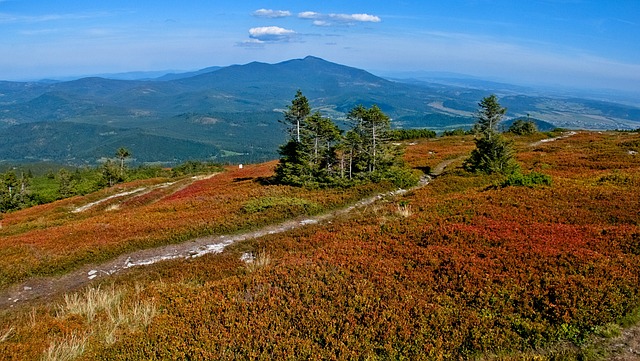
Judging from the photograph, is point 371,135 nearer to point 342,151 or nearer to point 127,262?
point 342,151

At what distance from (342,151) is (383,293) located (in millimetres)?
25571

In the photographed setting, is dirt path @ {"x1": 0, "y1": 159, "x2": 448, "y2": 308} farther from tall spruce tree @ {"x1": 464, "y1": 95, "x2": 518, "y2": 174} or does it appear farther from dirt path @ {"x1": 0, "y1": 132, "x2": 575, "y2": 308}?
tall spruce tree @ {"x1": 464, "y1": 95, "x2": 518, "y2": 174}

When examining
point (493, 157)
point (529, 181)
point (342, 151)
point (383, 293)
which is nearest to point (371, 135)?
point (342, 151)

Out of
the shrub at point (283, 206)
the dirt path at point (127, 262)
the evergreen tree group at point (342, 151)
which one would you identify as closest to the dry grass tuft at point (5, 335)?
the dirt path at point (127, 262)

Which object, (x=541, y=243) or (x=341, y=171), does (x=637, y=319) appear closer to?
(x=541, y=243)

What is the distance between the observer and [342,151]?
35469 mm

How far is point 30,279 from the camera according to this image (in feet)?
57.1

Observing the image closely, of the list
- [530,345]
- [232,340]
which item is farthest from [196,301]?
[530,345]

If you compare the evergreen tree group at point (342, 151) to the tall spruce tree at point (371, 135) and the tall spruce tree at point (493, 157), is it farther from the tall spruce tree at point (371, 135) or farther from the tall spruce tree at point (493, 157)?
the tall spruce tree at point (493, 157)

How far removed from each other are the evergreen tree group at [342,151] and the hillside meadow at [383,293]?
48.1ft

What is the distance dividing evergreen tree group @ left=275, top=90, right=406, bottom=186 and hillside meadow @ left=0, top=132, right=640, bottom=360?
1467 centimetres

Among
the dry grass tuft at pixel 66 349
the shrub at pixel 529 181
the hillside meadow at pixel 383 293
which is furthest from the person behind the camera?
the shrub at pixel 529 181

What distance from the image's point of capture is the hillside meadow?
8.52m

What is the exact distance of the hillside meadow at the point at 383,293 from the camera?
335 inches
